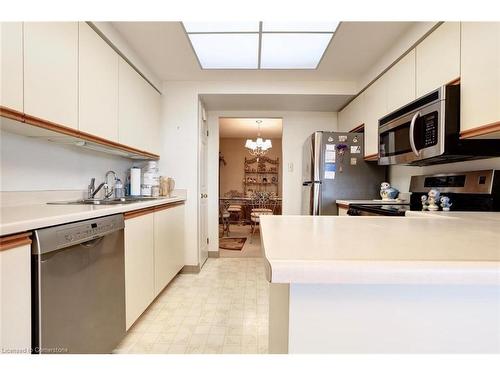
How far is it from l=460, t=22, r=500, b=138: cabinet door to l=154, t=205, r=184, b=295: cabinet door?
2.10 m

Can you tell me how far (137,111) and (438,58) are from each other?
7.47 feet

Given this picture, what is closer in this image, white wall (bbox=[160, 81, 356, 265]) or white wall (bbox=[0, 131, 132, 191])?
white wall (bbox=[0, 131, 132, 191])

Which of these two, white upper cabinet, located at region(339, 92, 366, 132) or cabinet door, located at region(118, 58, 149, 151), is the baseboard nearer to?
cabinet door, located at region(118, 58, 149, 151)

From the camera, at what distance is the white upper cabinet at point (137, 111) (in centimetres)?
200

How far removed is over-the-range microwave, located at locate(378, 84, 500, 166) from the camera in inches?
54.0

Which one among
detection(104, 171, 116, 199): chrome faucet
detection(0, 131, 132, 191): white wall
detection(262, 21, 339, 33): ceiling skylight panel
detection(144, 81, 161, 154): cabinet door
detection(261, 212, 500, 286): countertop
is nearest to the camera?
detection(261, 212, 500, 286): countertop

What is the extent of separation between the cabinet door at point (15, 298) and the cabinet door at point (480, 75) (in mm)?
2000

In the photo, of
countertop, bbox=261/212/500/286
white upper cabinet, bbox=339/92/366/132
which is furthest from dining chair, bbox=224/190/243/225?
countertop, bbox=261/212/500/286

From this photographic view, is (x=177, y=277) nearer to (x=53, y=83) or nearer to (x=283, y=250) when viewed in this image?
(x=53, y=83)

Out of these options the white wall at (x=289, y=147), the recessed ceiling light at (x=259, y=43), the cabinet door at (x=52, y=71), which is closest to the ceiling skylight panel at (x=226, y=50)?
the recessed ceiling light at (x=259, y=43)

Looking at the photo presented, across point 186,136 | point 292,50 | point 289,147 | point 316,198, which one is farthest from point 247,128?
point 292,50

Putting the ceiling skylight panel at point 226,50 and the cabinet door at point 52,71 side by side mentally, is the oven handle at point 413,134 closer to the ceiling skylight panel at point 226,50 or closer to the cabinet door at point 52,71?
the ceiling skylight panel at point 226,50

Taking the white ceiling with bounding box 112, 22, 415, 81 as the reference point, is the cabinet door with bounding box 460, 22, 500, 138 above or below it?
below

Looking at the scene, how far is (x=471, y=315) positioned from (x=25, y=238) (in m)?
1.27
